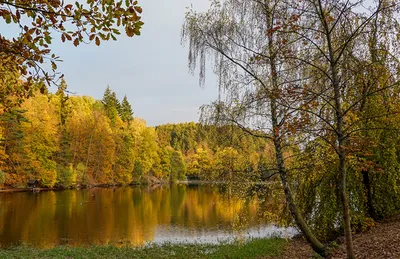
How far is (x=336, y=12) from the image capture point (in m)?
6.10

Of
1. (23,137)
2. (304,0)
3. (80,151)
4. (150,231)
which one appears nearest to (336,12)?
(304,0)

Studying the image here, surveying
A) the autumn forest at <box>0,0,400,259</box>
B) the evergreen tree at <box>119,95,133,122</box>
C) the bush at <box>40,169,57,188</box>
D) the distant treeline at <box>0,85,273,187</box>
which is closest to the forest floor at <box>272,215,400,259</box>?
the autumn forest at <box>0,0,400,259</box>

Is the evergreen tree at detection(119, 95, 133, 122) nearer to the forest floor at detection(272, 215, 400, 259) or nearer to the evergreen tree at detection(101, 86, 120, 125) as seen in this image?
the evergreen tree at detection(101, 86, 120, 125)

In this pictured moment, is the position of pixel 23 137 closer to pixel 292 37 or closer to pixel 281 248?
pixel 281 248

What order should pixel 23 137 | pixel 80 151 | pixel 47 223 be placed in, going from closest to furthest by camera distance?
pixel 47 223 → pixel 23 137 → pixel 80 151

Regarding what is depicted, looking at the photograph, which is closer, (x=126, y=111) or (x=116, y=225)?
(x=116, y=225)

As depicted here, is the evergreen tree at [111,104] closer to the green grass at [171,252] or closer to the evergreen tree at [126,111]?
the evergreen tree at [126,111]

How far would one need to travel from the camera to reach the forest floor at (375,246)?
6744 mm

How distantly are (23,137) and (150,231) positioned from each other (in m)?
28.0

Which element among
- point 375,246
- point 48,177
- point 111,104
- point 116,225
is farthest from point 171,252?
point 111,104

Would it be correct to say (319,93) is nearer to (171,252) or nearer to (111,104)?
(171,252)

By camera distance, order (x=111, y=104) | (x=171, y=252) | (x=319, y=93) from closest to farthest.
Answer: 1. (x=319, y=93)
2. (x=171, y=252)
3. (x=111, y=104)

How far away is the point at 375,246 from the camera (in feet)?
24.2

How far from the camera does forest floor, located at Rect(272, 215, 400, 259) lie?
6.74 metres
